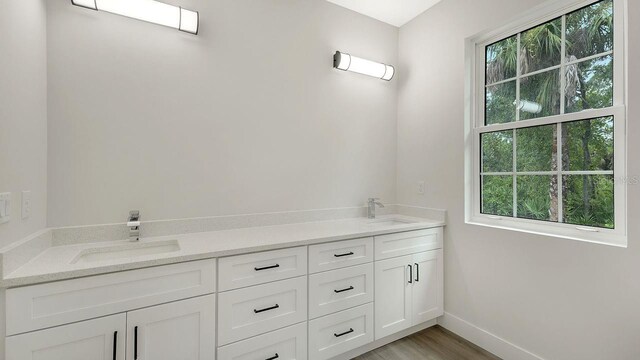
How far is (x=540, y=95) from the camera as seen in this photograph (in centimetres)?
188

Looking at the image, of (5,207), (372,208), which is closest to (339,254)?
(372,208)

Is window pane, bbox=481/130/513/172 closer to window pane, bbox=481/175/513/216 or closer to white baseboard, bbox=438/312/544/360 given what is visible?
window pane, bbox=481/175/513/216

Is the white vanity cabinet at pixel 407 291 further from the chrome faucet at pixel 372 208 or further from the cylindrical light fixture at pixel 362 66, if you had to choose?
the cylindrical light fixture at pixel 362 66

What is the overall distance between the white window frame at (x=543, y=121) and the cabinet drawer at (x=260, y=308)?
1.45 m

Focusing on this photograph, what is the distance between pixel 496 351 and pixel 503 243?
760 millimetres

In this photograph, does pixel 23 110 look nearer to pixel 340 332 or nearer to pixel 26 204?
pixel 26 204

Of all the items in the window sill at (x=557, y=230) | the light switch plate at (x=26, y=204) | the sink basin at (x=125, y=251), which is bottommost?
the sink basin at (x=125, y=251)

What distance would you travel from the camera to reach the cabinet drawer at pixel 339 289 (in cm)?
175

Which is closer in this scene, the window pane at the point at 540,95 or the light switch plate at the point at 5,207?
the light switch plate at the point at 5,207

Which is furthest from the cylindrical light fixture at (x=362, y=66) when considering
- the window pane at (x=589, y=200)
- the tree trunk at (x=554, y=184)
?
the window pane at (x=589, y=200)

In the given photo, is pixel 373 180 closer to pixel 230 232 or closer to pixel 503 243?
pixel 503 243

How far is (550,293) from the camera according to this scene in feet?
5.71

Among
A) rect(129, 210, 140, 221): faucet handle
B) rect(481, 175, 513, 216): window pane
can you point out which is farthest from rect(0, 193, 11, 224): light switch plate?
rect(481, 175, 513, 216): window pane

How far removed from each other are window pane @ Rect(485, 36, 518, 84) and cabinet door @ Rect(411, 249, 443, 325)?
1432 millimetres
